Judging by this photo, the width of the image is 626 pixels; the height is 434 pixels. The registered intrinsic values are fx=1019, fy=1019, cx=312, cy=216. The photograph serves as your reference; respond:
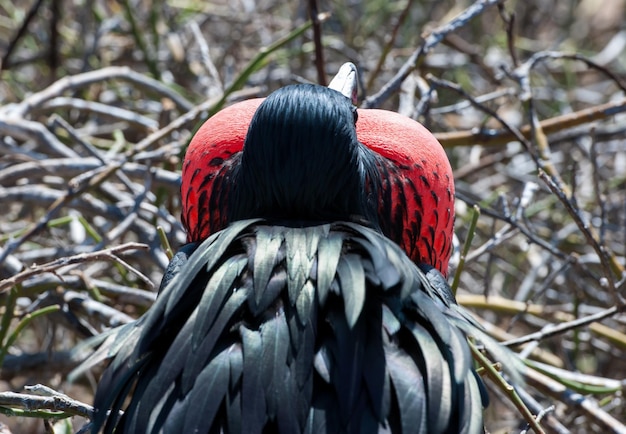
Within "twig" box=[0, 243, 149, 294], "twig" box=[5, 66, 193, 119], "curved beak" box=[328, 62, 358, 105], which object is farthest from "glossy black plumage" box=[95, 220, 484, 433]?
"twig" box=[5, 66, 193, 119]

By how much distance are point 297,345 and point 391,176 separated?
0.55 m

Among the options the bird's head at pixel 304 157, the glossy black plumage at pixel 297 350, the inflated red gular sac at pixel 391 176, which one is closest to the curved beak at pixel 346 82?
the inflated red gular sac at pixel 391 176

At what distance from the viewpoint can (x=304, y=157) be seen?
57.2 inches

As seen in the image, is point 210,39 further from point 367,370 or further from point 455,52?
point 367,370

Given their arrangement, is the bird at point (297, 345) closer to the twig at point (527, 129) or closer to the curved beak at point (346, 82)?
the curved beak at point (346, 82)

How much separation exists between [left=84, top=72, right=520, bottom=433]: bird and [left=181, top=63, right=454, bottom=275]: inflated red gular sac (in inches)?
12.3

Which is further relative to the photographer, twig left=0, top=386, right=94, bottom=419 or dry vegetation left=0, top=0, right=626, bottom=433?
dry vegetation left=0, top=0, right=626, bottom=433

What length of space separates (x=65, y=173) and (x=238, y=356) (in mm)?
953

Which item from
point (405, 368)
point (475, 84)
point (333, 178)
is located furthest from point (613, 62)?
point (405, 368)

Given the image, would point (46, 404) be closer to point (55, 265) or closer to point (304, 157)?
point (55, 265)

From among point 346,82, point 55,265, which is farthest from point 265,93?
point 55,265

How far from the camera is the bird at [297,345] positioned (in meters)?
1.21

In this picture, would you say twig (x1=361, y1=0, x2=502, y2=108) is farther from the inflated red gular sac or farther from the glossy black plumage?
the glossy black plumage

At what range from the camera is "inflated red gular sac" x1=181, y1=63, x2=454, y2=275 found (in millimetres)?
1720
